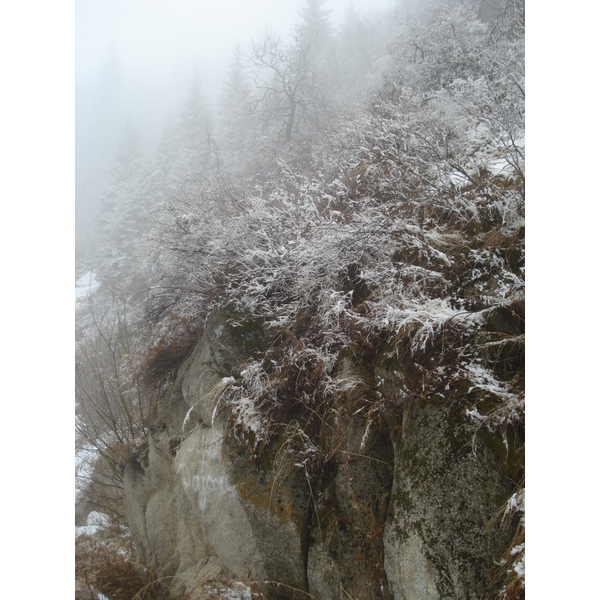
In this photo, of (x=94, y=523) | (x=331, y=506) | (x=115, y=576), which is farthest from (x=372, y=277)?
(x=94, y=523)

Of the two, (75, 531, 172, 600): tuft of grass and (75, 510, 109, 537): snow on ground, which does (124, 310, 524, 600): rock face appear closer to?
(75, 531, 172, 600): tuft of grass

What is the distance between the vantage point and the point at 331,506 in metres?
2.39

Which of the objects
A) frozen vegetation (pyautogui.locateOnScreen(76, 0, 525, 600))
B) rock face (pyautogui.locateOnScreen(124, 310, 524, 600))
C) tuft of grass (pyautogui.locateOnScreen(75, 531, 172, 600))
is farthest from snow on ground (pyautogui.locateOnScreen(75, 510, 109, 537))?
rock face (pyautogui.locateOnScreen(124, 310, 524, 600))

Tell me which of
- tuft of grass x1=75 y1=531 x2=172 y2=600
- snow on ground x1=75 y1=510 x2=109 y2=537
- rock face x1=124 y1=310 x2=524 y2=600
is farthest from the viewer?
snow on ground x1=75 y1=510 x2=109 y2=537

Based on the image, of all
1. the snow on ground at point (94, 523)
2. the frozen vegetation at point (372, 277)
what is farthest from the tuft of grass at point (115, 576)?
the snow on ground at point (94, 523)

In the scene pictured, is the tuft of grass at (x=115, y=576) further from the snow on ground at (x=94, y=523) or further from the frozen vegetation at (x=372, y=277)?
the snow on ground at (x=94, y=523)

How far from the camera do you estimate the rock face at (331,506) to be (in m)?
1.74

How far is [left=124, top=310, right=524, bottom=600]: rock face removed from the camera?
5.71 ft

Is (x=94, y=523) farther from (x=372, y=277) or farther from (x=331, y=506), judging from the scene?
(x=372, y=277)

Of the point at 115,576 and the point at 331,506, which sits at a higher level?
the point at 331,506

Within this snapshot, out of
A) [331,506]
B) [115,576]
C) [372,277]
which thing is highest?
[372,277]
